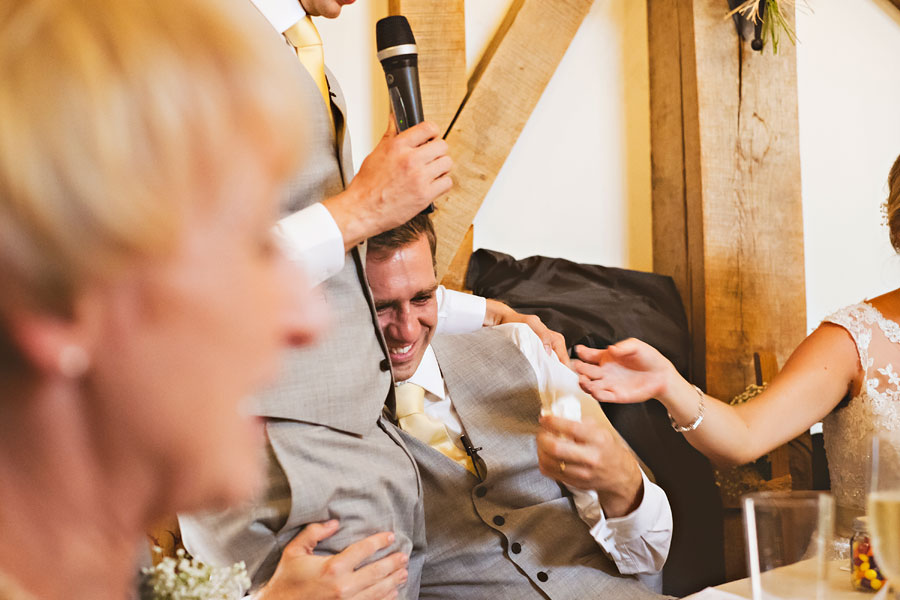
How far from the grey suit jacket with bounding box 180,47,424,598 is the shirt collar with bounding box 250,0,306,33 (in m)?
0.14

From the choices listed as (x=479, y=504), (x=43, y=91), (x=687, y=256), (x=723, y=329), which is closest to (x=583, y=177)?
(x=687, y=256)

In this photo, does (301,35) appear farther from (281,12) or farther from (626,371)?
(626,371)

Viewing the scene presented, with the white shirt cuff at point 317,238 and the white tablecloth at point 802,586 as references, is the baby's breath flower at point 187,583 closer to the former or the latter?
the white shirt cuff at point 317,238

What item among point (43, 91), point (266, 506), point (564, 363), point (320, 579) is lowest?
point (320, 579)

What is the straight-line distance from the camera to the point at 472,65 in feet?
7.89

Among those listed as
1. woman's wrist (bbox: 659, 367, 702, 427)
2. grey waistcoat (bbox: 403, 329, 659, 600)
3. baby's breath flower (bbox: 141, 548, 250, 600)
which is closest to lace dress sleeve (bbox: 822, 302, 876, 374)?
woman's wrist (bbox: 659, 367, 702, 427)

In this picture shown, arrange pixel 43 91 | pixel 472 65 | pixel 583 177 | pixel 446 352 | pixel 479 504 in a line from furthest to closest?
pixel 583 177 → pixel 472 65 → pixel 446 352 → pixel 479 504 → pixel 43 91

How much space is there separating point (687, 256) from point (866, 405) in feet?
2.48

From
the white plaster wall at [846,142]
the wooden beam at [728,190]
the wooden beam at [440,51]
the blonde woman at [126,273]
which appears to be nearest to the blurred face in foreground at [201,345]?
the blonde woman at [126,273]

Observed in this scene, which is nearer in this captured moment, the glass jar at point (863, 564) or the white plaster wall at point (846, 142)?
the glass jar at point (863, 564)

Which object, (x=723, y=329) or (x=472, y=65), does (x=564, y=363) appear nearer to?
(x=723, y=329)

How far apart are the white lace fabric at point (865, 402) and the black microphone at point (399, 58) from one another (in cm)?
113

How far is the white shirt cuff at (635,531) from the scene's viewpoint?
163 centimetres

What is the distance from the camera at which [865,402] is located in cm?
191
